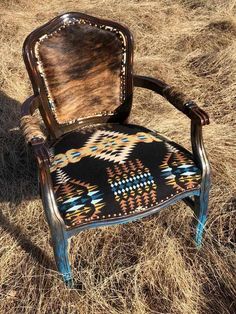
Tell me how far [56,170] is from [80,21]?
2.34 feet

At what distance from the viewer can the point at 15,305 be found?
1824 mm

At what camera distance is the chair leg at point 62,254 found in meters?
1.54

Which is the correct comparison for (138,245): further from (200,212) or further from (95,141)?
(95,141)

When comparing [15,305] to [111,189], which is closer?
[111,189]

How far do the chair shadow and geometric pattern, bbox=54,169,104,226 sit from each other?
54 centimetres

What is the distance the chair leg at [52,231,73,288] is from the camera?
154 cm

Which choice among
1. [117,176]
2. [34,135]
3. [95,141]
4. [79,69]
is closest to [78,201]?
[117,176]

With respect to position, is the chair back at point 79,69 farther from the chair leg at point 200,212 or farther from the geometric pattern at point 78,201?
the chair leg at point 200,212

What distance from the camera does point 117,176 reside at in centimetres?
162

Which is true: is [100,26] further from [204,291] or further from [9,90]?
[9,90]

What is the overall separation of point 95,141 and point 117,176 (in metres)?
0.32

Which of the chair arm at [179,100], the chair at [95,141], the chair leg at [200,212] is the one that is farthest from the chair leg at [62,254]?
the chair arm at [179,100]

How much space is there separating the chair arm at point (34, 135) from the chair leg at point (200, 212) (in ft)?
2.31

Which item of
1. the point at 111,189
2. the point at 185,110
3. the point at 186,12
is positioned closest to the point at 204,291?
the point at 111,189
